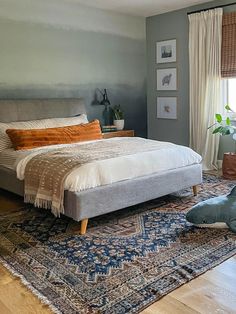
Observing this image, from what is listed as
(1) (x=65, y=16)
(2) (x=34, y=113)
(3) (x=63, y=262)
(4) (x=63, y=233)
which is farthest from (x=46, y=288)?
(1) (x=65, y=16)

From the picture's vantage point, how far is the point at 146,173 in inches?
134

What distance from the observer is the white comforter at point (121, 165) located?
116 inches

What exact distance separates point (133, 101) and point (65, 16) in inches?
72.1

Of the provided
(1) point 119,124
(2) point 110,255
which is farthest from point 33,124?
(2) point 110,255

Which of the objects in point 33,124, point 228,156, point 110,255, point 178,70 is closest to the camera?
point 110,255

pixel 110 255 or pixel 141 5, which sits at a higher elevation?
pixel 141 5

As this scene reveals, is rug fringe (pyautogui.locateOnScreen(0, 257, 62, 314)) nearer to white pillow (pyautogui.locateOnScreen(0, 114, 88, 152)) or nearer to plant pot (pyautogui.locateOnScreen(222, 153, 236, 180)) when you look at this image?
white pillow (pyautogui.locateOnScreen(0, 114, 88, 152))

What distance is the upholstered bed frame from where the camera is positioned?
295 centimetres

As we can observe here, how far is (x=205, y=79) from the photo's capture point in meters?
5.22

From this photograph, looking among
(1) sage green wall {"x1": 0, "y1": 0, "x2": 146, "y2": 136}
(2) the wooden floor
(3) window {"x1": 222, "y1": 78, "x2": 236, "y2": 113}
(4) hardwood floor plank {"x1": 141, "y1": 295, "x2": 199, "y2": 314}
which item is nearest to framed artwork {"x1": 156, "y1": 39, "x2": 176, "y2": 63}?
(1) sage green wall {"x1": 0, "y1": 0, "x2": 146, "y2": 136}

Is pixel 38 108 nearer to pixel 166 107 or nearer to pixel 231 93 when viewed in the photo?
pixel 166 107

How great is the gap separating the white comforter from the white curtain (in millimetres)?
1473

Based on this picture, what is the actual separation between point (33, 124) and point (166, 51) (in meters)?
2.74

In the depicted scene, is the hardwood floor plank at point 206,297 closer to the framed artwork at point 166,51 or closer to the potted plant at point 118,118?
the potted plant at point 118,118
